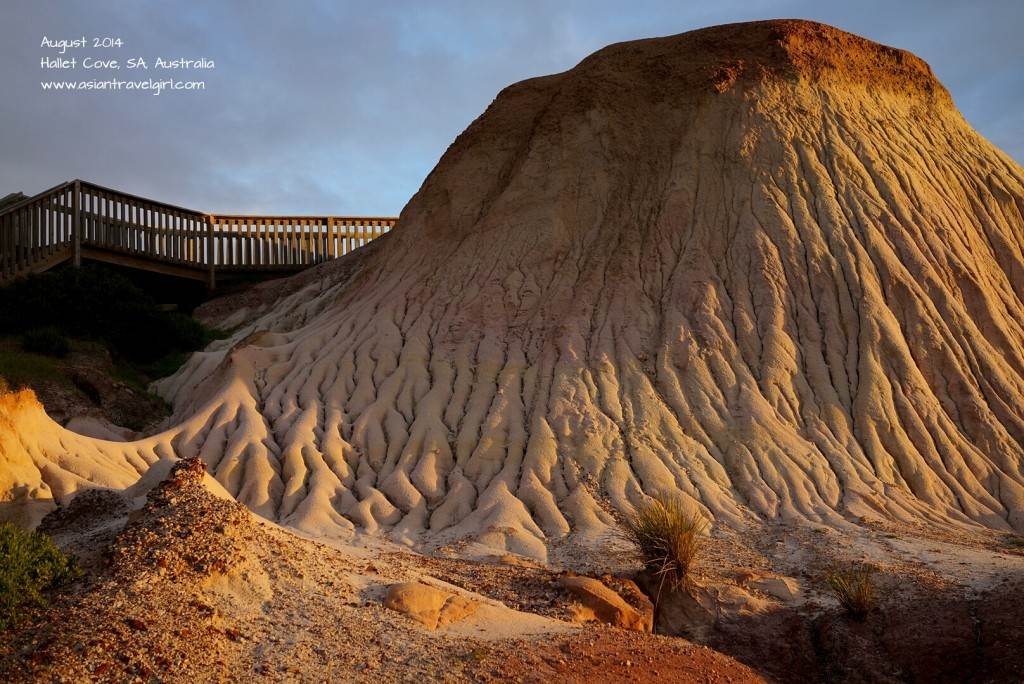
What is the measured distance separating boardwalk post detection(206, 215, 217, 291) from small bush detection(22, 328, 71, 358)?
6995 mm

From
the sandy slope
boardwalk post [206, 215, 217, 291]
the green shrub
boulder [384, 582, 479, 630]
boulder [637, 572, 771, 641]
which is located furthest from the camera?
boardwalk post [206, 215, 217, 291]

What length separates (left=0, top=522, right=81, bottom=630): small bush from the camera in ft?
28.0

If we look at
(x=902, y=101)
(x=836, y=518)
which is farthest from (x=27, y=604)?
(x=902, y=101)

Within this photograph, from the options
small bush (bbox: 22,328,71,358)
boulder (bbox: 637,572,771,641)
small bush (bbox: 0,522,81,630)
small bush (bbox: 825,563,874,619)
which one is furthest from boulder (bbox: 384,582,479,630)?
small bush (bbox: 22,328,71,358)

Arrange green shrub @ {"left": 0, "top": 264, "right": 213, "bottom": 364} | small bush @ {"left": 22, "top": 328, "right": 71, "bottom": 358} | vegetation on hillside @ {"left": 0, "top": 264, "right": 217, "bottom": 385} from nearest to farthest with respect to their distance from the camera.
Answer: small bush @ {"left": 22, "top": 328, "right": 71, "bottom": 358}, vegetation on hillside @ {"left": 0, "top": 264, "right": 217, "bottom": 385}, green shrub @ {"left": 0, "top": 264, "right": 213, "bottom": 364}

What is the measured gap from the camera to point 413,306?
68.8ft

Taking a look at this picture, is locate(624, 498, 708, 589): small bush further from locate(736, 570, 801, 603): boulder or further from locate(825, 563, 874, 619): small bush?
locate(825, 563, 874, 619): small bush

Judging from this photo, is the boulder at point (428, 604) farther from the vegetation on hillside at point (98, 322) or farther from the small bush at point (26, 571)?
the vegetation on hillside at point (98, 322)

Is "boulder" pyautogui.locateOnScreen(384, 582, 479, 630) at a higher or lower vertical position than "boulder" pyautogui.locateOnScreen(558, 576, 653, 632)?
higher

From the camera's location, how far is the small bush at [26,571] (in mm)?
8539

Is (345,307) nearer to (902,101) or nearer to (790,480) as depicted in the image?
(790,480)

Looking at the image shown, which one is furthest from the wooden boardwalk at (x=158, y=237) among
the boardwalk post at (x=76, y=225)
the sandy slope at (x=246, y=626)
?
the sandy slope at (x=246, y=626)

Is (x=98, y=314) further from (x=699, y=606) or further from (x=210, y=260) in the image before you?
(x=699, y=606)

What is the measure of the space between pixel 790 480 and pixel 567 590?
231 inches
